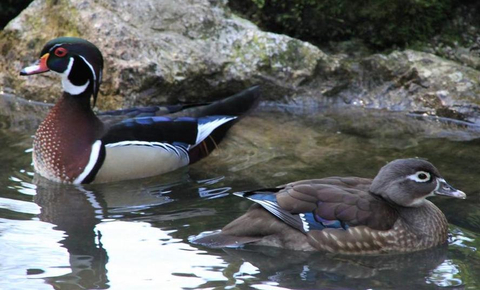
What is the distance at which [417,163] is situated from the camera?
586 cm

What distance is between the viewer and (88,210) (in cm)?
642

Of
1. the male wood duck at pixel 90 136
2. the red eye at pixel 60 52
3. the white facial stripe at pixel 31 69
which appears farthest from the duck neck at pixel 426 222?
the white facial stripe at pixel 31 69

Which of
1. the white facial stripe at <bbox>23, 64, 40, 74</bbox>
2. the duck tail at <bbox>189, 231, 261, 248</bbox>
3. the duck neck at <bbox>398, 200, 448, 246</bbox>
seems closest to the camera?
the duck tail at <bbox>189, 231, 261, 248</bbox>

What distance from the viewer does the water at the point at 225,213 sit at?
17.2 feet

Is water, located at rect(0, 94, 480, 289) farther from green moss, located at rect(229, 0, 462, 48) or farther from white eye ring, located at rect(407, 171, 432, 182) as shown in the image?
green moss, located at rect(229, 0, 462, 48)

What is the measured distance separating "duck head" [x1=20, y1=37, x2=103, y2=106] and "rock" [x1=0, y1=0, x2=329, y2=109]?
1.16 metres

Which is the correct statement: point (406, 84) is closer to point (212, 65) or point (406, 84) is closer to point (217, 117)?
point (212, 65)

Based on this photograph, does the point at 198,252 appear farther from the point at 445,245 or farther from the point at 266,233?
the point at 445,245

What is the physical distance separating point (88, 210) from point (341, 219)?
187 centimetres

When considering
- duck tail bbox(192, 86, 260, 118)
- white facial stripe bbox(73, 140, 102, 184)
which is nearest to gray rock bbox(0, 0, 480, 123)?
duck tail bbox(192, 86, 260, 118)

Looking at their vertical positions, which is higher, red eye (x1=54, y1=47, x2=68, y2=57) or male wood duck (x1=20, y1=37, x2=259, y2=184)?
red eye (x1=54, y1=47, x2=68, y2=57)

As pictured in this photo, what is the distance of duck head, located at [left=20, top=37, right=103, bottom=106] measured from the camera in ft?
23.9

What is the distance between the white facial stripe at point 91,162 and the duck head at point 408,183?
91.3 inches

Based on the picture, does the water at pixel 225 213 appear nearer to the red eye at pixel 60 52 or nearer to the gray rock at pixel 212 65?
the gray rock at pixel 212 65
